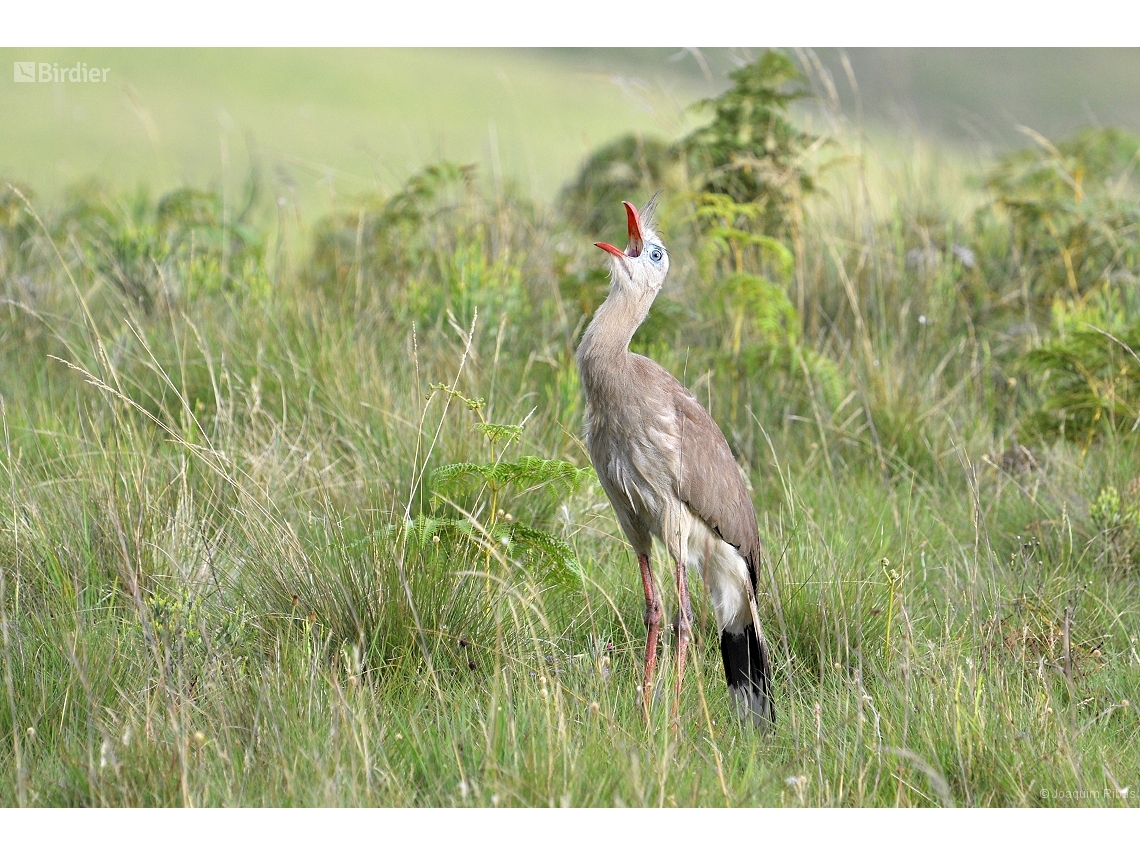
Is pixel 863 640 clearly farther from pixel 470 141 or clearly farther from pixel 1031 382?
pixel 470 141

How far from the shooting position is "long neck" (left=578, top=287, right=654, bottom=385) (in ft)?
12.1

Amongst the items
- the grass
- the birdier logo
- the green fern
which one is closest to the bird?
the grass

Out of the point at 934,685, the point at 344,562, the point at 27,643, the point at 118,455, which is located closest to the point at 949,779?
the point at 934,685

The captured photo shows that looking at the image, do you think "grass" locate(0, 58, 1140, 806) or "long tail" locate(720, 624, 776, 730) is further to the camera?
"long tail" locate(720, 624, 776, 730)

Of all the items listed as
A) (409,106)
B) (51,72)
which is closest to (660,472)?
(51,72)

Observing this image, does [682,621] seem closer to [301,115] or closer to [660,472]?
[660,472]

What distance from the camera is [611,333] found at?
12.1ft

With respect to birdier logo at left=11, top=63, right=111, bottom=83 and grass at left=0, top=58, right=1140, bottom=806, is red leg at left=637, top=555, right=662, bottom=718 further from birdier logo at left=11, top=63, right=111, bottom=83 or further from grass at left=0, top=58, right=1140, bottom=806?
birdier logo at left=11, top=63, right=111, bottom=83

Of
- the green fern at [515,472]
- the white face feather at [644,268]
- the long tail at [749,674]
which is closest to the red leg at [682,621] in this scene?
the long tail at [749,674]

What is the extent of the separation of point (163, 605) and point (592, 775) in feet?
4.66

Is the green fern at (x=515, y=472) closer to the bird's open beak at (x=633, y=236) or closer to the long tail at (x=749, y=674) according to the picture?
the bird's open beak at (x=633, y=236)

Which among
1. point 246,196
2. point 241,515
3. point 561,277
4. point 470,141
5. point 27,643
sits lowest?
point 27,643

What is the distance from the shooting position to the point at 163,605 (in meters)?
3.38

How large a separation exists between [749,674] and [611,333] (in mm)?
1229
